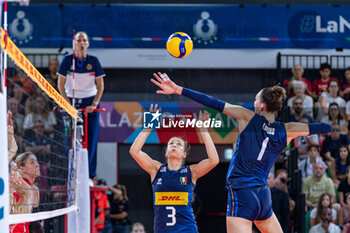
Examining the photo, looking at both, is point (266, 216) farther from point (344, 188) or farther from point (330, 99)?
point (330, 99)

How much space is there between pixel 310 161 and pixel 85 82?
4.93m

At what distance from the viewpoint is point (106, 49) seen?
13.2m

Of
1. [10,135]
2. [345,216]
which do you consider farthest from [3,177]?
[345,216]

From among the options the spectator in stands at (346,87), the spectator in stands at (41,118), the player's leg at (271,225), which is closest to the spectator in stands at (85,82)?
the spectator in stands at (41,118)

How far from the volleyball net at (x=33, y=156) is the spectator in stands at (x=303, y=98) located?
4748 mm

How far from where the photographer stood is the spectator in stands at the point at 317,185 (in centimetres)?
1106

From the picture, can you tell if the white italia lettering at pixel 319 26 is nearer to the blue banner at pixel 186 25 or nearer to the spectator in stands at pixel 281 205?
the blue banner at pixel 186 25

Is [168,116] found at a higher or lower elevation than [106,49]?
lower

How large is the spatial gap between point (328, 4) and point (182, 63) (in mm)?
3276

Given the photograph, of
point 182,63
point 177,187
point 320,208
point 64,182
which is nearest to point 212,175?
point 182,63

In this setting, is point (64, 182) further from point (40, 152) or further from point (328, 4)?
point (328, 4)

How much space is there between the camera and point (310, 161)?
1160 centimetres

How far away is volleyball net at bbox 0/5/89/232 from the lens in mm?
4297

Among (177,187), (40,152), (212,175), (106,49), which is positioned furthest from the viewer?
(212,175)
